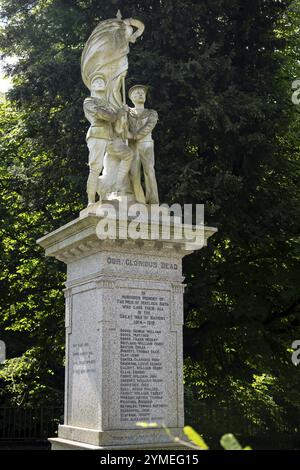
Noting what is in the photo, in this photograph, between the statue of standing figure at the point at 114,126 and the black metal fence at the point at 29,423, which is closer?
the statue of standing figure at the point at 114,126

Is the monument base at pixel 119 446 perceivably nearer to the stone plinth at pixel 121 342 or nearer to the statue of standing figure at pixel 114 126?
the stone plinth at pixel 121 342

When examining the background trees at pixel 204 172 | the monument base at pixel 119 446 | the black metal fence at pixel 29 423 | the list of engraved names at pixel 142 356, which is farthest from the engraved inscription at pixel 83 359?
the black metal fence at pixel 29 423

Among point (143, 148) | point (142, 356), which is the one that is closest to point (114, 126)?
point (143, 148)

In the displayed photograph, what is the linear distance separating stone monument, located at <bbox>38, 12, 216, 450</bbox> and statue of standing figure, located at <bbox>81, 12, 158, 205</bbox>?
0.01 metres

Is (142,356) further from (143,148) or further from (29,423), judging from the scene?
(29,423)

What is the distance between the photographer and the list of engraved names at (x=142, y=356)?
26.7 ft

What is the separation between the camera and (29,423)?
1780 cm

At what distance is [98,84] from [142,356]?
13.1 ft

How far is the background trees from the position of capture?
1506 cm

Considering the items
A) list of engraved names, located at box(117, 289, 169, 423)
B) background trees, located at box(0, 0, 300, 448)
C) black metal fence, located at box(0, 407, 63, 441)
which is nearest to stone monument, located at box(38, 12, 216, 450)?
list of engraved names, located at box(117, 289, 169, 423)

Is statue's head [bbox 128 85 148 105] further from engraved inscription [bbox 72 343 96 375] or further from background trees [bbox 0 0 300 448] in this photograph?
background trees [bbox 0 0 300 448]

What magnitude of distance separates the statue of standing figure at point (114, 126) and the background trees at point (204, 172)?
471cm

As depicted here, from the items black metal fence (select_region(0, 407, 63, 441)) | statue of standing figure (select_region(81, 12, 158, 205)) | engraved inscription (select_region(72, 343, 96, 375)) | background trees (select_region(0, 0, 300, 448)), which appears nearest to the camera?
engraved inscription (select_region(72, 343, 96, 375))
